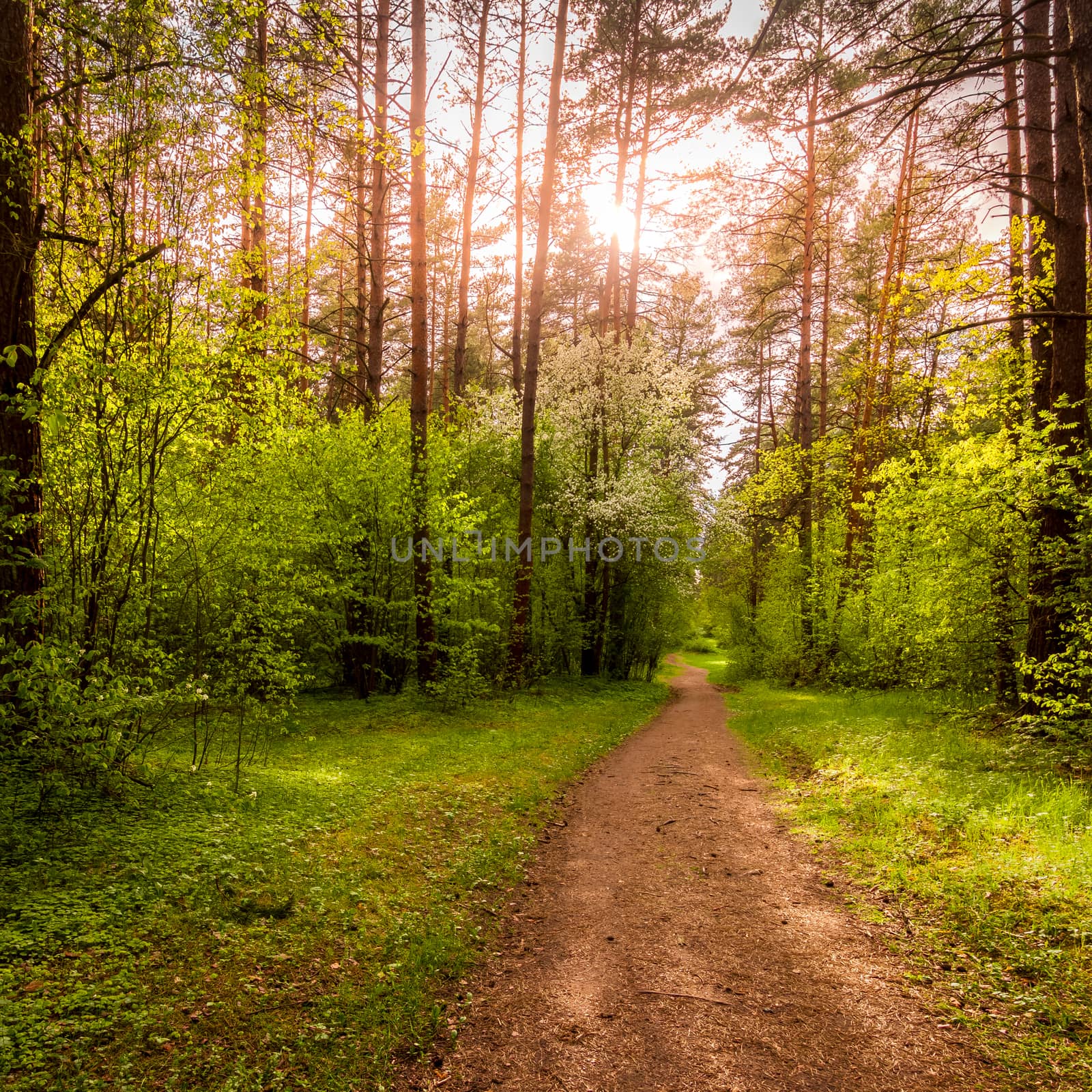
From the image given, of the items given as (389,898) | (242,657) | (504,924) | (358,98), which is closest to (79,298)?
(242,657)

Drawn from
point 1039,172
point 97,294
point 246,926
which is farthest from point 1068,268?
point 246,926

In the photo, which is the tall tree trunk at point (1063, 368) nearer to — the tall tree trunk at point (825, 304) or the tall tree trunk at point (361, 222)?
the tall tree trunk at point (825, 304)

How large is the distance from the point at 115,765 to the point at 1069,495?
10.6m

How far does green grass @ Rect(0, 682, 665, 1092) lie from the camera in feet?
9.32

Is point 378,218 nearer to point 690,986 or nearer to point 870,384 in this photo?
point 870,384

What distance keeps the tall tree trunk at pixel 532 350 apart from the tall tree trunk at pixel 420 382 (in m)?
2.45

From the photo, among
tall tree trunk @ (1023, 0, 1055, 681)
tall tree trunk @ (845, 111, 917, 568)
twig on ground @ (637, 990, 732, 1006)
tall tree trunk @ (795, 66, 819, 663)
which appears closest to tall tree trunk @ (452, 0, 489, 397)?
tall tree trunk @ (795, 66, 819, 663)

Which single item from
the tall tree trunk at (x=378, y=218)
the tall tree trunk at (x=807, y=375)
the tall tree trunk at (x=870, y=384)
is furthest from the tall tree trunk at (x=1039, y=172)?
the tall tree trunk at (x=378, y=218)

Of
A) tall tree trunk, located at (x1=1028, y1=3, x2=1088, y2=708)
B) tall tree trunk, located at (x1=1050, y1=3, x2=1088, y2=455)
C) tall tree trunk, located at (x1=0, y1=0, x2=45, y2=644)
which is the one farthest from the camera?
tall tree trunk, located at (x1=1050, y1=3, x2=1088, y2=455)

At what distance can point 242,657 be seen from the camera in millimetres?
7512

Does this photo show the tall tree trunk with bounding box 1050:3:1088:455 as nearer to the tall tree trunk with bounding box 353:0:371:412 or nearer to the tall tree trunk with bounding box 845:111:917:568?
the tall tree trunk with bounding box 845:111:917:568

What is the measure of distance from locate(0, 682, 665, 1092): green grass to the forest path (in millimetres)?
380

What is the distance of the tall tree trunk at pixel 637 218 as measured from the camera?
19.0 metres

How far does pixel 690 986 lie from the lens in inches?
151
